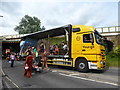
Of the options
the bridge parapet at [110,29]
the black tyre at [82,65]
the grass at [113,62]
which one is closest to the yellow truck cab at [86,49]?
the black tyre at [82,65]

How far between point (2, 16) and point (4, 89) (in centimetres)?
615

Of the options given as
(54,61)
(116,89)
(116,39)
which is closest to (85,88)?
(116,89)

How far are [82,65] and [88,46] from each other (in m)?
1.39

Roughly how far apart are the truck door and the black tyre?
518mm

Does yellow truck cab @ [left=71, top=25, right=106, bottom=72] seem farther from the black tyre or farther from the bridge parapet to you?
the bridge parapet

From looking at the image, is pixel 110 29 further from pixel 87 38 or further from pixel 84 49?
pixel 84 49

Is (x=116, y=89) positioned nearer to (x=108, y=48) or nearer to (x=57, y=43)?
(x=108, y=48)

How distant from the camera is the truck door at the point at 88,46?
7923 mm

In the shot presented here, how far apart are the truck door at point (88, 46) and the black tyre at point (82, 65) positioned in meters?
0.52

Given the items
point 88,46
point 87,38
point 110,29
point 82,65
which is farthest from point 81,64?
point 110,29

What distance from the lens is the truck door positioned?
7923 mm

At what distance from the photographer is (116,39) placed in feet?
63.6

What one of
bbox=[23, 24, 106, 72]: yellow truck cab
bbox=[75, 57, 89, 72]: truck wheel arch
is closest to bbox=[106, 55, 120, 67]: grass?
bbox=[23, 24, 106, 72]: yellow truck cab

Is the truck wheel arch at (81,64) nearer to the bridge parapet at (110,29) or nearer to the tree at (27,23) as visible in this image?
the bridge parapet at (110,29)
